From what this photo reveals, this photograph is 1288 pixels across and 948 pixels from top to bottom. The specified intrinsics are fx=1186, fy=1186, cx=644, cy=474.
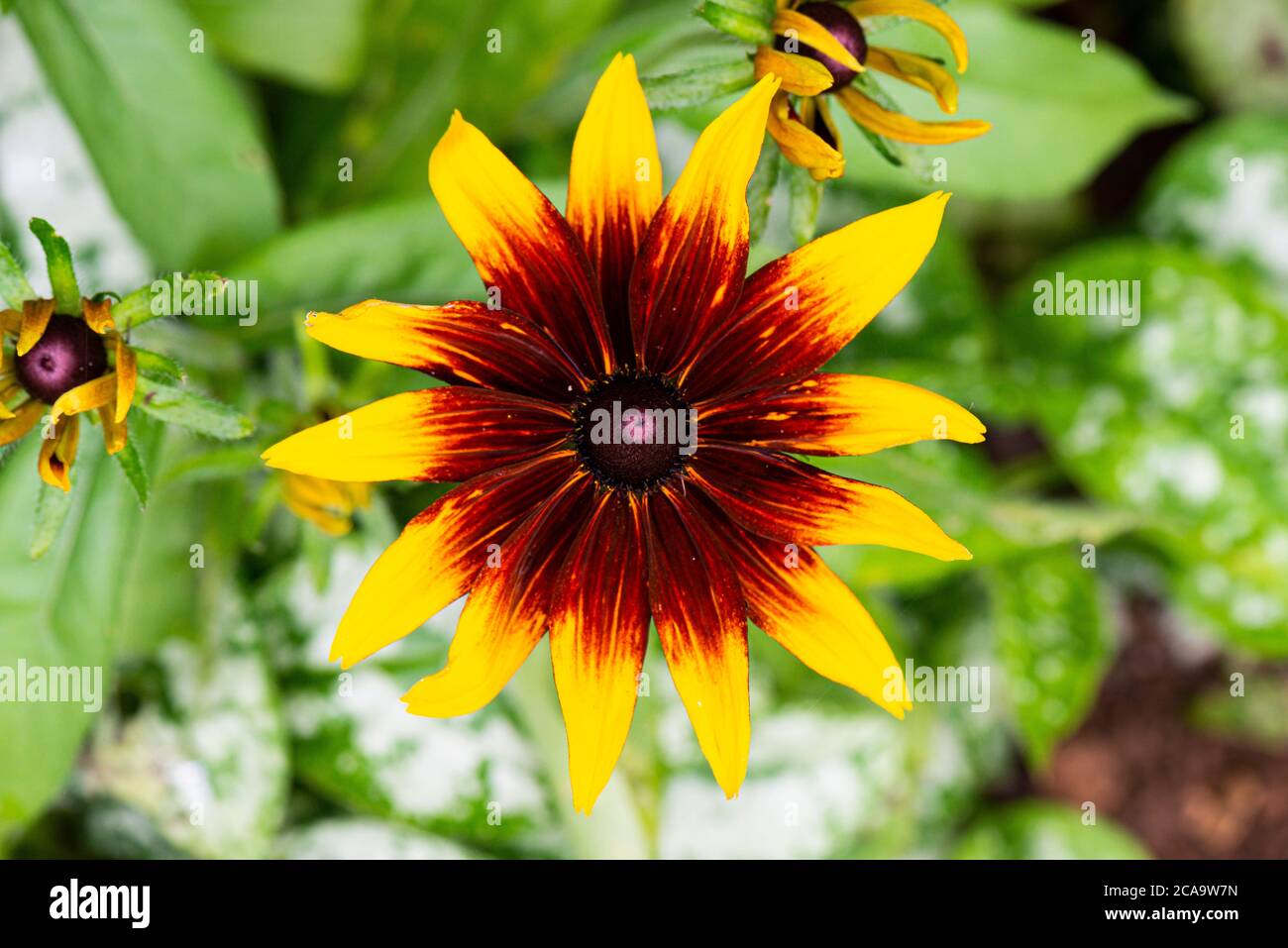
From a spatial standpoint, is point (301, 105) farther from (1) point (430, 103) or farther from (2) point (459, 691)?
(2) point (459, 691)

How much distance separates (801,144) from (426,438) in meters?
0.26

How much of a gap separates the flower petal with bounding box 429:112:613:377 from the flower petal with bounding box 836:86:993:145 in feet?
0.63

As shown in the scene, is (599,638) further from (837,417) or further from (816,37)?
(816,37)


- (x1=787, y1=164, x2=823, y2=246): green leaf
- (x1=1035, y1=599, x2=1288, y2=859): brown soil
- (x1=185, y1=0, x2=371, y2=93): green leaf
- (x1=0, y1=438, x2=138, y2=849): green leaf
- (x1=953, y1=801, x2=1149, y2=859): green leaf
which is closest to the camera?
(x1=787, y1=164, x2=823, y2=246): green leaf

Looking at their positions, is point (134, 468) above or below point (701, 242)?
below

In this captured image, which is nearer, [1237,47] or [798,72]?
[798,72]

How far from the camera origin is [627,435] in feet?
2.22

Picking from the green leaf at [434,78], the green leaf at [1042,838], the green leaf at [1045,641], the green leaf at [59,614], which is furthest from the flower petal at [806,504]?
the green leaf at [1042,838]

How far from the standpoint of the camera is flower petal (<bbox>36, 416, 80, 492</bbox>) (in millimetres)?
627

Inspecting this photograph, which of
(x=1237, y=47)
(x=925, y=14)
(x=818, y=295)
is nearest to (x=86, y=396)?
(x=818, y=295)

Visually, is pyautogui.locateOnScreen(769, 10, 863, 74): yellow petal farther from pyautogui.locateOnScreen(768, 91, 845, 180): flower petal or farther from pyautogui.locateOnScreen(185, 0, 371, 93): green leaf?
pyautogui.locateOnScreen(185, 0, 371, 93): green leaf

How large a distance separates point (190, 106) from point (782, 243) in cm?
62

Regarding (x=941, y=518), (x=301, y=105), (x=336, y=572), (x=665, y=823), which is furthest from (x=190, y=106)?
(x=665, y=823)

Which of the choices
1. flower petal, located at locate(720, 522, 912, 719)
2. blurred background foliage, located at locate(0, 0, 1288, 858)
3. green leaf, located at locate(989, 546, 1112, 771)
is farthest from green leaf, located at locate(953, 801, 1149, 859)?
flower petal, located at locate(720, 522, 912, 719)
